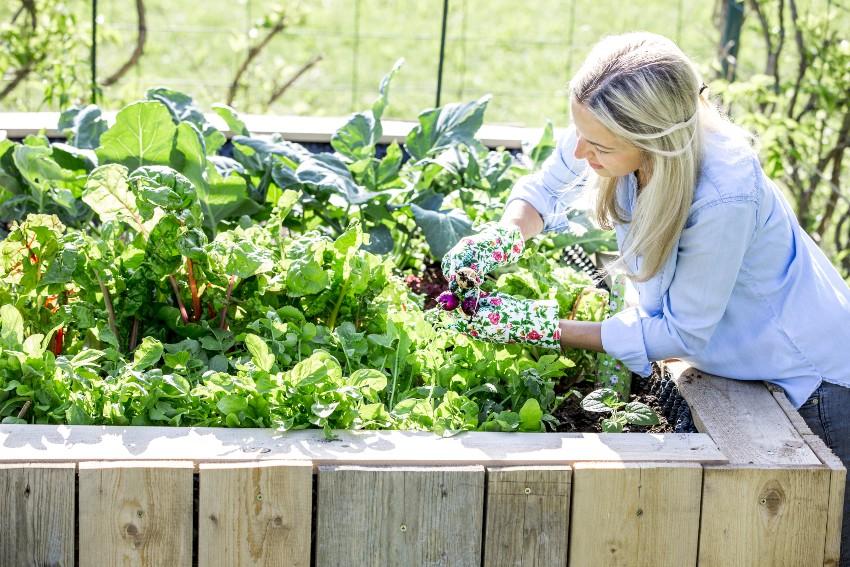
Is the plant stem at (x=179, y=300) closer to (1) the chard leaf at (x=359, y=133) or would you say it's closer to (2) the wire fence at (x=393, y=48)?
(1) the chard leaf at (x=359, y=133)

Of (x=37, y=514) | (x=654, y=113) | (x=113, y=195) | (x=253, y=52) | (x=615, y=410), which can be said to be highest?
(x=253, y=52)

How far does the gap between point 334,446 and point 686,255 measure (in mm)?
698

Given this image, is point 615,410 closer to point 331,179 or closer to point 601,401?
point 601,401

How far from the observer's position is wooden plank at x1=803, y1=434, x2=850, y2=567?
188 cm

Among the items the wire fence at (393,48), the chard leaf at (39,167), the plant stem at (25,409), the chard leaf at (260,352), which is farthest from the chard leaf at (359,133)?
the wire fence at (393,48)

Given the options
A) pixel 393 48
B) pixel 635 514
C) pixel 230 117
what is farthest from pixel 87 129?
pixel 393 48

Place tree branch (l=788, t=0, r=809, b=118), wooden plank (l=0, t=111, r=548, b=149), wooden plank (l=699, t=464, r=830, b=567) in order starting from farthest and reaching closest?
tree branch (l=788, t=0, r=809, b=118), wooden plank (l=0, t=111, r=548, b=149), wooden plank (l=699, t=464, r=830, b=567)

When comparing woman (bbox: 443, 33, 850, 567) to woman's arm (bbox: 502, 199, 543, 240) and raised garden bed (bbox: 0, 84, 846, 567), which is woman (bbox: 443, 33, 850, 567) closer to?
raised garden bed (bbox: 0, 84, 846, 567)

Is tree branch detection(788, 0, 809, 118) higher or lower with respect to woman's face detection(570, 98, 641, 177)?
higher

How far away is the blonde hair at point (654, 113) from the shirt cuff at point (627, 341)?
137mm

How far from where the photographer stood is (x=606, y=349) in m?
2.08

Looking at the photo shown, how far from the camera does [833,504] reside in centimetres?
189

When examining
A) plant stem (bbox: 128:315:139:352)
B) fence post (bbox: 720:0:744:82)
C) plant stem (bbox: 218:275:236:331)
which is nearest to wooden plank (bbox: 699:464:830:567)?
plant stem (bbox: 218:275:236:331)

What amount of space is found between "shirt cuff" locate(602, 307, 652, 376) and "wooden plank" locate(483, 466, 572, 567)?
318 millimetres
